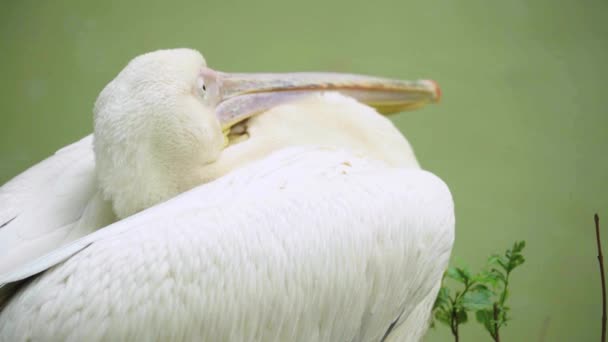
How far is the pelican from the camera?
924mm

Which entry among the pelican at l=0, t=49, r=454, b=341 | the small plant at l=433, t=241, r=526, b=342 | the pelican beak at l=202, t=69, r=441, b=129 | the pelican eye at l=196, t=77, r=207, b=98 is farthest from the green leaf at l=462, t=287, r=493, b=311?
the pelican eye at l=196, t=77, r=207, b=98

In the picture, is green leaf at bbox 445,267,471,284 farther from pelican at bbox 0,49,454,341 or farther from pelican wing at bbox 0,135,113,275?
pelican wing at bbox 0,135,113,275

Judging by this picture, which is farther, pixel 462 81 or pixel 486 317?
pixel 462 81

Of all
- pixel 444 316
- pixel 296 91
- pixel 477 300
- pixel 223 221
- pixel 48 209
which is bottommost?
pixel 444 316

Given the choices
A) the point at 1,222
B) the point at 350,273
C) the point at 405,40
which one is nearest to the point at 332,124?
the point at 350,273

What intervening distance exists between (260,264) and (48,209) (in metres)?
0.66

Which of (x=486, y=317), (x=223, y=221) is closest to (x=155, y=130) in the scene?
(x=223, y=221)

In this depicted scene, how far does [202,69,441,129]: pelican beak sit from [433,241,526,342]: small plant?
1.69 feet

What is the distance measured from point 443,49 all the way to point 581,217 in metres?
0.87

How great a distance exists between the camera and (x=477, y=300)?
143 cm

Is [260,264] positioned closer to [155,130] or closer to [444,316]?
[155,130]

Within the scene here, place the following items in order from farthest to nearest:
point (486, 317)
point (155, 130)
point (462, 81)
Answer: point (462, 81)
point (486, 317)
point (155, 130)

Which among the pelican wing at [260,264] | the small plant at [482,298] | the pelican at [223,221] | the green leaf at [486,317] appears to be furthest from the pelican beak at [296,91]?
the green leaf at [486,317]

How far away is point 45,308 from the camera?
2.97 ft
